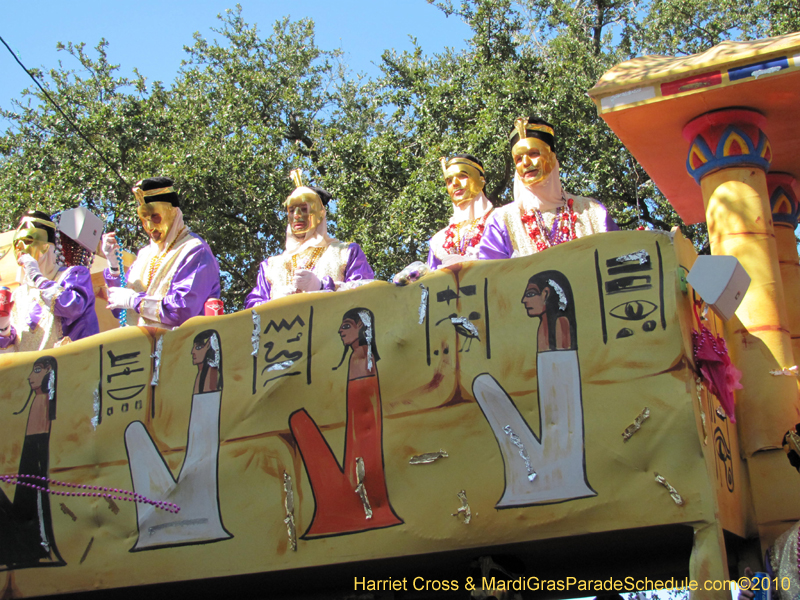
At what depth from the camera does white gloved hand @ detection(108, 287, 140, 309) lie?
5.34m

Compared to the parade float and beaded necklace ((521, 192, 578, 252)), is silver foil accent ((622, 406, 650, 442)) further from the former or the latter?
beaded necklace ((521, 192, 578, 252))

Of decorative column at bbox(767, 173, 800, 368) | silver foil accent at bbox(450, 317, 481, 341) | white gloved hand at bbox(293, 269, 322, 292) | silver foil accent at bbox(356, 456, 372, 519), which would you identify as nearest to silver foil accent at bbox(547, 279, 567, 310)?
silver foil accent at bbox(450, 317, 481, 341)

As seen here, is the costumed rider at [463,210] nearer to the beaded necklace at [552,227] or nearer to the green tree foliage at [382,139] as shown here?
the beaded necklace at [552,227]

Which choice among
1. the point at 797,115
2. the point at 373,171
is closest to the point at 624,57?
the point at 373,171

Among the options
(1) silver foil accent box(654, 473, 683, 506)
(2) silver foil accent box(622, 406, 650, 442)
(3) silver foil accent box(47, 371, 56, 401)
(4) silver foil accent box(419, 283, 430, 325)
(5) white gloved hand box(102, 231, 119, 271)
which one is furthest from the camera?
(5) white gloved hand box(102, 231, 119, 271)

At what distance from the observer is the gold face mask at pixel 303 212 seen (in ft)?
19.6

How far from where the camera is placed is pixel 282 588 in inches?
183

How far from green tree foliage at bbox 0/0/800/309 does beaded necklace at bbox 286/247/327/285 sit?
5782mm

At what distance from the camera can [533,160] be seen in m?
5.19

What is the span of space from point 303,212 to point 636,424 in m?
3.13

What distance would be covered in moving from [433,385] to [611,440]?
0.86 metres

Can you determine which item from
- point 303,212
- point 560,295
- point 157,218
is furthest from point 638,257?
point 157,218

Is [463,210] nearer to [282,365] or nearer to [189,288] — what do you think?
[189,288]

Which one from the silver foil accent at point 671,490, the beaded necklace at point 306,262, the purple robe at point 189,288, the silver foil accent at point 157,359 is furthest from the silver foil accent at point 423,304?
the purple robe at point 189,288
